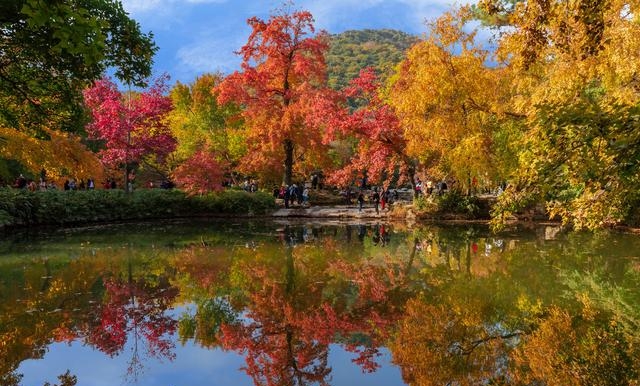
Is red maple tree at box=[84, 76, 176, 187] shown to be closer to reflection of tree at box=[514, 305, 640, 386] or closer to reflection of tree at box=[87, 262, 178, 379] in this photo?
reflection of tree at box=[87, 262, 178, 379]

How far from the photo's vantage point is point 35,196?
2267 cm

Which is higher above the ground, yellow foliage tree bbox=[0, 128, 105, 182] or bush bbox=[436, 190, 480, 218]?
yellow foliage tree bbox=[0, 128, 105, 182]

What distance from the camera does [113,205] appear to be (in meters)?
25.8

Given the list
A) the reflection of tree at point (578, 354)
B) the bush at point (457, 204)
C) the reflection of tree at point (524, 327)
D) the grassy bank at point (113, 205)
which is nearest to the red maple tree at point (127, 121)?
the grassy bank at point (113, 205)

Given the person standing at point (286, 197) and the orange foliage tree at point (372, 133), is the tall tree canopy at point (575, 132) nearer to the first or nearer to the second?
the orange foliage tree at point (372, 133)

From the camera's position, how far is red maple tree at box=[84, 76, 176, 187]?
1066 inches

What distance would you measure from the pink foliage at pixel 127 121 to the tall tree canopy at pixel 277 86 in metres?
3.67

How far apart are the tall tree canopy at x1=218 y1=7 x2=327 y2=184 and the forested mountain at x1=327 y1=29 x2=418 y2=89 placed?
39.1 meters

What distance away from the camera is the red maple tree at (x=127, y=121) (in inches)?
1066

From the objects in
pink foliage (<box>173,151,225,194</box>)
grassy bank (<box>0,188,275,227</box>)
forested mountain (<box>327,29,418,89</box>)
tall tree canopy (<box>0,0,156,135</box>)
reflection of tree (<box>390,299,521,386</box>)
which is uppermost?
forested mountain (<box>327,29,418,89</box>)

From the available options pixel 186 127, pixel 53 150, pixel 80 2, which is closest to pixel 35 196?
pixel 53 150

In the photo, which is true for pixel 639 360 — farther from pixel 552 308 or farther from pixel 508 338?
pixel 552 308

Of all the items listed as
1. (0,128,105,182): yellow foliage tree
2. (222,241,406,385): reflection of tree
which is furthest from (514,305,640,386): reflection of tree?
(0,128,105,182): yellow foliage tree

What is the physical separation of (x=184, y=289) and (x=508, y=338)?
6.05m
